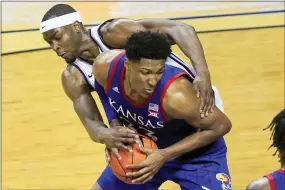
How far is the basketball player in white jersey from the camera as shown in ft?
12.1

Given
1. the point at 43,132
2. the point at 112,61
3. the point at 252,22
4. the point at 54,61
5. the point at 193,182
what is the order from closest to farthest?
the point at 112,61
the point at 193,182
the point at 43,132
the point at 54,61
the point at 252,22

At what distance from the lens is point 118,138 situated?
3.59 m

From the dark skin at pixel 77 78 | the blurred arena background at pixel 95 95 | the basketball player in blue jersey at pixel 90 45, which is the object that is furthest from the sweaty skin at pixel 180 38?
the blurred arena background at pixel 95 95

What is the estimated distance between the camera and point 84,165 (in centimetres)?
568

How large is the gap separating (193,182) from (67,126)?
2.65 meters

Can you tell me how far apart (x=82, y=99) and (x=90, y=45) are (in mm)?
336

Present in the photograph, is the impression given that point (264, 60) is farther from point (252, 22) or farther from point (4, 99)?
point (4, 99)

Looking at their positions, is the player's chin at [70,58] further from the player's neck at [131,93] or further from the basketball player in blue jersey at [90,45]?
the player's neck at [131,93]

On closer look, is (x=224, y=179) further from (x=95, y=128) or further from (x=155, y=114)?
(x=95, y=128)

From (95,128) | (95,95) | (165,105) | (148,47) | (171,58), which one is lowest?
(95,95)

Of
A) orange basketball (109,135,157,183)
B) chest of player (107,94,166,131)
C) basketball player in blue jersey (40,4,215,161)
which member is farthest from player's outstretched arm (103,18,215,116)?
orange basketball (109,135,157,183)

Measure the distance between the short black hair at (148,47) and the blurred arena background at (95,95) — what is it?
2.11 metres

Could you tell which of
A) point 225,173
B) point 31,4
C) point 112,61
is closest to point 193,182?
point 225,173

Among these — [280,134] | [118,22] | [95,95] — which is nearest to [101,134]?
[118,22]
